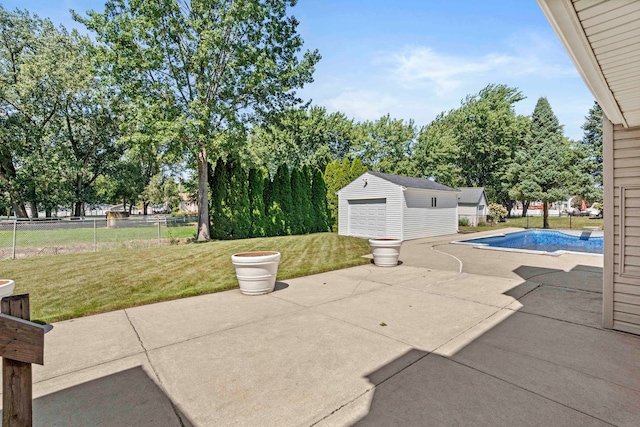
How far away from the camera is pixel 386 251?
8297 millimetres

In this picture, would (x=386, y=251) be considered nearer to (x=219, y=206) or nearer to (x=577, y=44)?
(x=577, y=44)

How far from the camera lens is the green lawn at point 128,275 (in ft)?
17.1

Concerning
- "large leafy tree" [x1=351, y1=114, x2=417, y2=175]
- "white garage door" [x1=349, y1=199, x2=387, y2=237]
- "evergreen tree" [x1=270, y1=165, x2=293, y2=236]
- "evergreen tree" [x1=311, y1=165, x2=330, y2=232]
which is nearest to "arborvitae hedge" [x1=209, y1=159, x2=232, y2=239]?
"evergreen tree" [x1=270, y1=165, x2=293, y2=236]

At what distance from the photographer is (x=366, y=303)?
16.6 feet

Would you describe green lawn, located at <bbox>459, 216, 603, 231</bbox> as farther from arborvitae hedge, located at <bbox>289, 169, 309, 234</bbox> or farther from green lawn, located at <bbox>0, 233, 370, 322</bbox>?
green lawn, located at <bbox>0, 233, 370, 322</bbox>

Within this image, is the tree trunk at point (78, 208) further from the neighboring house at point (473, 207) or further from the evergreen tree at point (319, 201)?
the neighboring house at point (473, 207)

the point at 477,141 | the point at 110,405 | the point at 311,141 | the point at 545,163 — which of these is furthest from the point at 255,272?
the point at 477,141

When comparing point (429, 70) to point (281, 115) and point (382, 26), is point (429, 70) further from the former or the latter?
point (281, 115)

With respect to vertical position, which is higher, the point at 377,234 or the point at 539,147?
the point at 539,147

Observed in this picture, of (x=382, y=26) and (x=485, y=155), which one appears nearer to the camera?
(x=382, y=26)

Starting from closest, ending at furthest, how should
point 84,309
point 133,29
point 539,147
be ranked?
point 84,309, point 133,29, point 539,147

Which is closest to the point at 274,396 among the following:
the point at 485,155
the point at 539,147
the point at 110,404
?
the point at 110,404

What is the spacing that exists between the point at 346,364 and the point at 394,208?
42.5 feet

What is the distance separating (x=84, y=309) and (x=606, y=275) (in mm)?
7759
